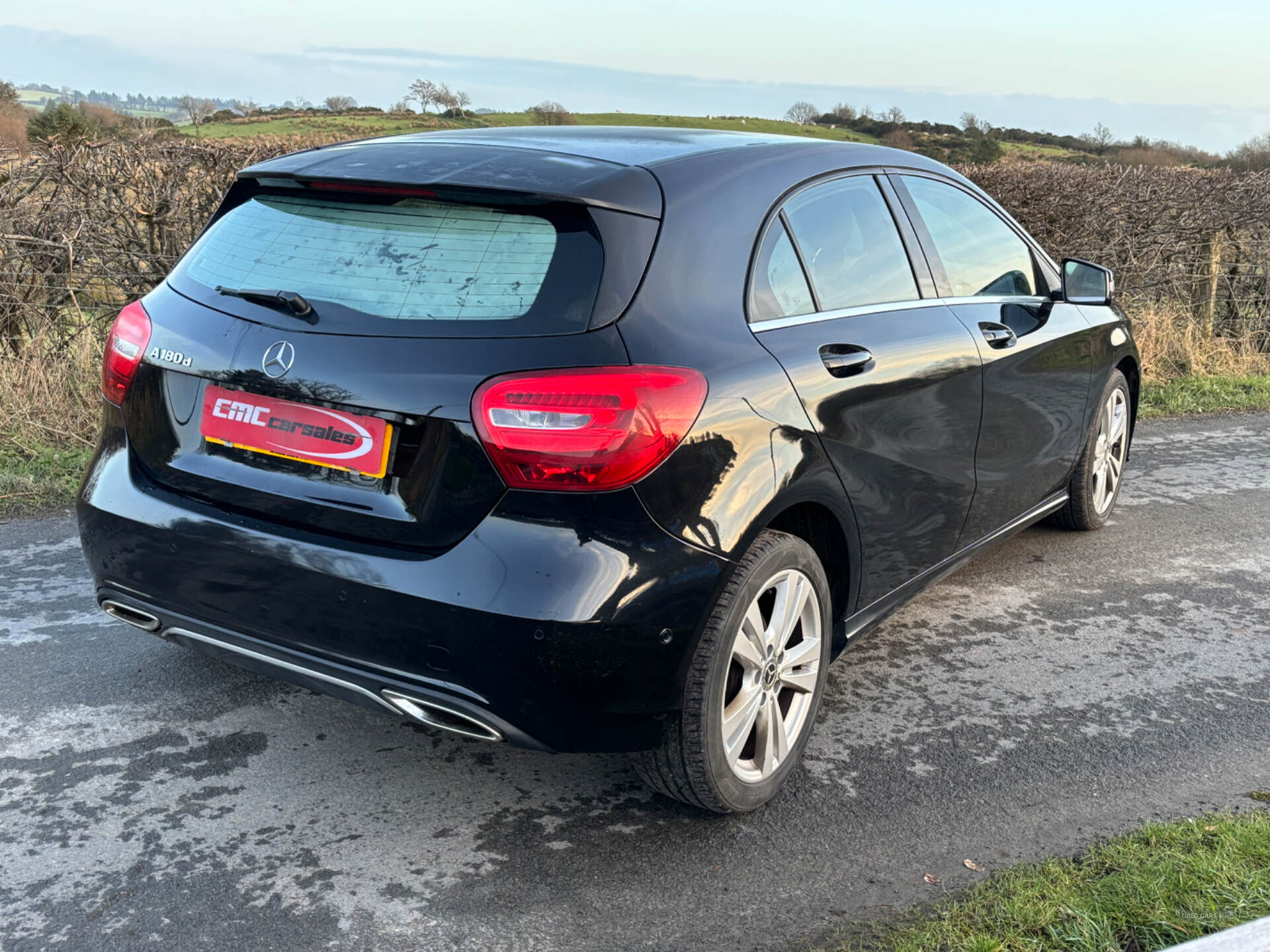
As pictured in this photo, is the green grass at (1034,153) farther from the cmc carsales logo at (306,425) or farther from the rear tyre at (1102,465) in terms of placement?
the cmc carsales logo at (306,425)

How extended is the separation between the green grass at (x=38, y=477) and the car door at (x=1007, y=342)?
3.98 metres

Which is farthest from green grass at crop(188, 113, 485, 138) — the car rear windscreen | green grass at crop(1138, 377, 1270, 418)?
green grass at crop(1138, 377, 1270, 418)

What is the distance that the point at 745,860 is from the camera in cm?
274

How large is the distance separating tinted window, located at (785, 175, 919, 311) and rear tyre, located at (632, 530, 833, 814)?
2.67ft

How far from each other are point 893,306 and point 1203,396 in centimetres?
668

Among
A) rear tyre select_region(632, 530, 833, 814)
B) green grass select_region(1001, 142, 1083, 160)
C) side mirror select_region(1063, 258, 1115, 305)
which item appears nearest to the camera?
rear tyre select_region(632, 530, 833, 814)

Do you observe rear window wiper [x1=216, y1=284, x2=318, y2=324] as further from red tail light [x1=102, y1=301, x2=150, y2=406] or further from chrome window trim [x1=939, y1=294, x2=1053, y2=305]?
chrome window trim [x1=939, y1=294, x2=1053, y2=305]

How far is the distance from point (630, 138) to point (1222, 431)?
6.32 metres

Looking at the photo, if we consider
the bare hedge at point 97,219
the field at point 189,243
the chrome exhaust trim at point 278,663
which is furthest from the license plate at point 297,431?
the bare hedge at point 97,219

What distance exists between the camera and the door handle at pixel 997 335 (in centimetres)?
390

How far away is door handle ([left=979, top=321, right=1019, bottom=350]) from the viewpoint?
3.90 meters

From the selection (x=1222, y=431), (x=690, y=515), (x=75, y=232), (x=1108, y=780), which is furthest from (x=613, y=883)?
(x=1222, y=431)

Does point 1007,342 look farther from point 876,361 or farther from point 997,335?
point 876,361

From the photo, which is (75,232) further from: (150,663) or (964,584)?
(964,584)
